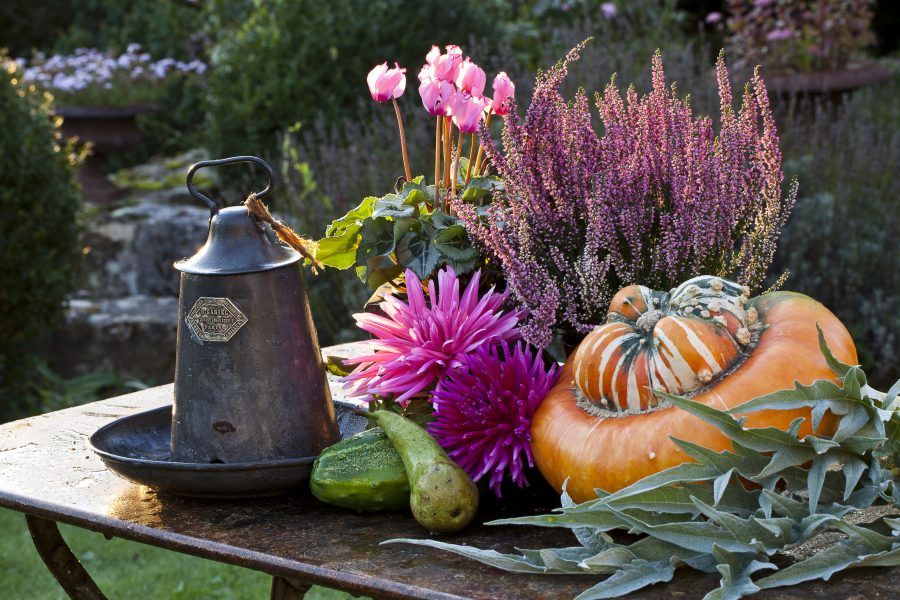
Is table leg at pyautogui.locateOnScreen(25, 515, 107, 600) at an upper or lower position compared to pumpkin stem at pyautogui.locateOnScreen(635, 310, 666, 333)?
lower

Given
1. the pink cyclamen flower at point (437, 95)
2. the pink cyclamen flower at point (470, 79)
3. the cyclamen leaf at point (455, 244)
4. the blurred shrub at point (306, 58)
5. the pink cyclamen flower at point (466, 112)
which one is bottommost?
the cyclamen leaf at point (455, 244)

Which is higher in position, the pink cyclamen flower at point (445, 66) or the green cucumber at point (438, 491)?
the pink cyclamen flower at point (445, 66)

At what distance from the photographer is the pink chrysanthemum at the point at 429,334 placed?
5.17ft

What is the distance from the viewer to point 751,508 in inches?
50.6

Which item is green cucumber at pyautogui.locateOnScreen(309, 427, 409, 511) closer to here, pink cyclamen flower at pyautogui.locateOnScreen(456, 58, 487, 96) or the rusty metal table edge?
the rusty metal table edge

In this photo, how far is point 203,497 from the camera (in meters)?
1.57

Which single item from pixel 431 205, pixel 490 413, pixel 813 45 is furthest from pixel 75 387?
pixel 813 45

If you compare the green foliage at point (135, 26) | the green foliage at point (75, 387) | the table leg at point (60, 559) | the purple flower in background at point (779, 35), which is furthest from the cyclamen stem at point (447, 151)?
the green foliage at point (135, 26)

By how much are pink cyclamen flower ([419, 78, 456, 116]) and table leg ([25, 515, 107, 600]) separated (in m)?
0.93

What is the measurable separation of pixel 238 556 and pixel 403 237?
1.91ft

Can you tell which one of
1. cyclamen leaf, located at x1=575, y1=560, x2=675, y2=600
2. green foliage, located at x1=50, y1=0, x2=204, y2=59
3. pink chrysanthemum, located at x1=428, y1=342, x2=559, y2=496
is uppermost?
green foliage, located at x1=50, y1=0, x2=204, y2=59

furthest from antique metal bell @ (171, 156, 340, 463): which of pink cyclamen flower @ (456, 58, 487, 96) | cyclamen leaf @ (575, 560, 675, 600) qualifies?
cyclamen leaf @ (575, 560, 675, 600)

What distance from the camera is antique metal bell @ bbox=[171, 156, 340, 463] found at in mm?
1556

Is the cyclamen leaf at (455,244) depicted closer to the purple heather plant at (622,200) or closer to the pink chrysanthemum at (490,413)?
the purple heather plant at (622,200)
